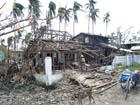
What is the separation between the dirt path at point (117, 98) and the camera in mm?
5816

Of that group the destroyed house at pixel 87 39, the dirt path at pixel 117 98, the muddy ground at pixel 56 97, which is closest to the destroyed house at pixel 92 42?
the destroyed house at pixel 87 39

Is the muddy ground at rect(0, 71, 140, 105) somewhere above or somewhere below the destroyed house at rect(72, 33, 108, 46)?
below

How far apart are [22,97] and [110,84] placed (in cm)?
584

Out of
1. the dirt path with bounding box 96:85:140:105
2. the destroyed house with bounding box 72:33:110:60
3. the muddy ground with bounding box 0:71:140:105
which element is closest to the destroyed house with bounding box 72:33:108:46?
the destroyed house with bounding box 72:33:110:60

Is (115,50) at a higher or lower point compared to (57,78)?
higher

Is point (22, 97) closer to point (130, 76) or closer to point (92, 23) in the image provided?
point (130, 76)

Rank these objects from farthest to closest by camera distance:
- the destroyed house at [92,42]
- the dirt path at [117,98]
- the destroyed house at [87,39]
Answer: the destroyed house at [87,39] → the destroyed house at [92,42] → the dirt path at [117,98]

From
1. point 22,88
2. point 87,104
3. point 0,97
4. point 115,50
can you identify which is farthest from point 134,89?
point 115,50

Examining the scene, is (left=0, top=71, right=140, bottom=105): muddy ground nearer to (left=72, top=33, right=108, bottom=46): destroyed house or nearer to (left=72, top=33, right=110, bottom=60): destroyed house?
(left=72, top=33, right=110, bottom=60): destroyed house

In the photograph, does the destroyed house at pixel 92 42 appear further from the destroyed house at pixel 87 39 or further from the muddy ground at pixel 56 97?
the muddy ground at pixel 56 97

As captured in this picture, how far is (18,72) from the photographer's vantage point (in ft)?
31.5

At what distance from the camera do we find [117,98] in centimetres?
634

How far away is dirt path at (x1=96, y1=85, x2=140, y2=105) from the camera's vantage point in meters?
5.82

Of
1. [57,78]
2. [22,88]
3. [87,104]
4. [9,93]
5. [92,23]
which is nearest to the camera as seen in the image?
[87,104]
